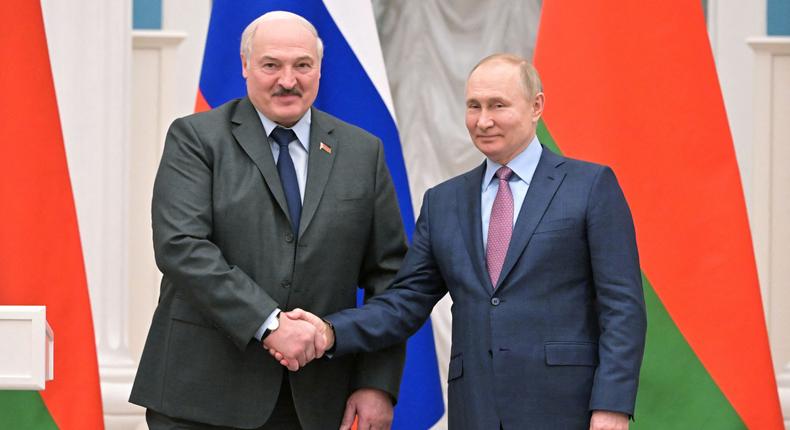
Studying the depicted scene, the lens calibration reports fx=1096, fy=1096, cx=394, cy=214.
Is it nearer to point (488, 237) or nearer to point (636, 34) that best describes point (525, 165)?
point (488, 237)

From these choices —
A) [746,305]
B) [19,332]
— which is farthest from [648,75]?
[19,332]

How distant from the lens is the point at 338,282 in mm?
2594

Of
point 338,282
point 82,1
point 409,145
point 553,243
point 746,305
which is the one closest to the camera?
point 553,243

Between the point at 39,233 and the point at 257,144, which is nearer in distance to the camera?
the point at 257,144

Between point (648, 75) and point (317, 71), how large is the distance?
1.14 m

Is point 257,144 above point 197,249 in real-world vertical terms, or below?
above

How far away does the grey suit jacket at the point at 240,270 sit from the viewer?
8.00ft

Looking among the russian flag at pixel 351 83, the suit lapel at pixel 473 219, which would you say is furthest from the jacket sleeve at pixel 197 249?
the russian flag at pixel 351 83

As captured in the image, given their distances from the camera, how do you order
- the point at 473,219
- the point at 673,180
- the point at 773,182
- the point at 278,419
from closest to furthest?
1. the point at 473,219
2. the point at 278,419
3. the point at 673,180
4. the point at 773,182

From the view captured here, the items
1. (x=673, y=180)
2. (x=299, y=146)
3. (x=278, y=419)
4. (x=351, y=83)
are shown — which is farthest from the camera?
(x=351, y=83)

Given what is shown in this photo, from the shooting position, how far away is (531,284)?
7.71ft

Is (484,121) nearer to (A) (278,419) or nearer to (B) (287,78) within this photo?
(B) (287,78)

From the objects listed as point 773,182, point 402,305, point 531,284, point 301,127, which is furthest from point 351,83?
point 773,182

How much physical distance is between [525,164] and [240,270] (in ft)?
2.24
